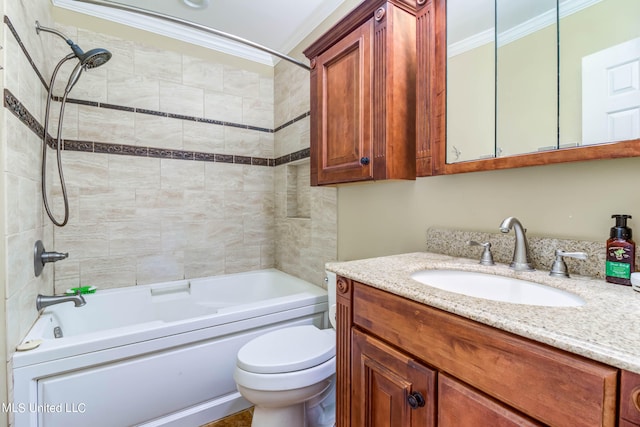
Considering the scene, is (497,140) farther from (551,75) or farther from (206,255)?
(206,255)

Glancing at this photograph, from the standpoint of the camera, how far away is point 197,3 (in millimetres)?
1954

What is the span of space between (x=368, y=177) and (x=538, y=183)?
0.62 metres

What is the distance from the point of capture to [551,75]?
A: 960 millimetres

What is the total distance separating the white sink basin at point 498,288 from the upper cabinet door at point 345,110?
52 centimetres

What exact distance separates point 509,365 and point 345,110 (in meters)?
1.21

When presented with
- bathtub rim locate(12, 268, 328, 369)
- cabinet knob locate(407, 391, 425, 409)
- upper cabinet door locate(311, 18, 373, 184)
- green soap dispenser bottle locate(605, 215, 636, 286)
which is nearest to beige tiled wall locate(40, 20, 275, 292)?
bathtub rim locate(12, 268, 328, 369)

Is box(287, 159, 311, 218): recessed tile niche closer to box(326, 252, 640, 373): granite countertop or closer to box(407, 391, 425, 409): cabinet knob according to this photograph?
box(326, 252, 640, 373): granite countertop

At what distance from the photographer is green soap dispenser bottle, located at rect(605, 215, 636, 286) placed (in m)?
0.77

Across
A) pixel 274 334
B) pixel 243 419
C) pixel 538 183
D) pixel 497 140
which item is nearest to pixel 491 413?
pixel 538 183

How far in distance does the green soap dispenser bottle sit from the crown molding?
2.33m

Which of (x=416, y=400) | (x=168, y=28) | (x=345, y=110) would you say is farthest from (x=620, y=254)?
(x=168, y=28)

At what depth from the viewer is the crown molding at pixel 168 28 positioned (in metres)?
1.99

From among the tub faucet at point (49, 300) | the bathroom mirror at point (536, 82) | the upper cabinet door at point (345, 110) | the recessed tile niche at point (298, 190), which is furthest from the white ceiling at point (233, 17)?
the tub faucet at point (49, 300)

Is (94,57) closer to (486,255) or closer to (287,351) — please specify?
(287,351)
